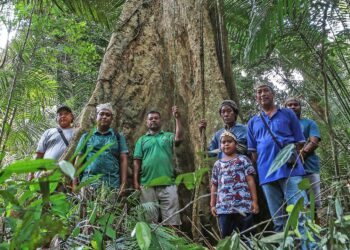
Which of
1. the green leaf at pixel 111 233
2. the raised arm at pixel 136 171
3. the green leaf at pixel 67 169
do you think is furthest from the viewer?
the raised arm at pixel 136 171

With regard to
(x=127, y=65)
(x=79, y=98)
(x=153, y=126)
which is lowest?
(x=153, y=126)

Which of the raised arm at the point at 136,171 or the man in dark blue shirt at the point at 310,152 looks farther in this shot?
the raised arm at the point at 136,171

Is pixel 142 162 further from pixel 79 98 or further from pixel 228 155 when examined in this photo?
pixel 79 98

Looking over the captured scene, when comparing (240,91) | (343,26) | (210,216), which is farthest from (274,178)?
(240,91)

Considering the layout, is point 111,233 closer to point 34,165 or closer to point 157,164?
point 34,165

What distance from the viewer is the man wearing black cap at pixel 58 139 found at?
500cm

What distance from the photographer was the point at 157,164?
4.66m

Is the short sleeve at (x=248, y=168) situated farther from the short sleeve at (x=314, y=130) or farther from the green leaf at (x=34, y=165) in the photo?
the green leaf at (x=34, y=165)

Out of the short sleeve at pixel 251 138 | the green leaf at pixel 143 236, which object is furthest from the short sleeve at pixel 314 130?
the green leaf at pixel 143 236

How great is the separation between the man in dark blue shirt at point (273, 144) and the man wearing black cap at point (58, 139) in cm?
217

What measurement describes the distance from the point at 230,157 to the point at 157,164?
0.91 meters

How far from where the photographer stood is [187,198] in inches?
200

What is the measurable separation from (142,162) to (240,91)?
5379 millimetres

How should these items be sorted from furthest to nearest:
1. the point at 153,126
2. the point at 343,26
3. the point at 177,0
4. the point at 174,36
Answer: the point at 177,0
the point at 174,36
the point at 153,126
the point at 343,26
